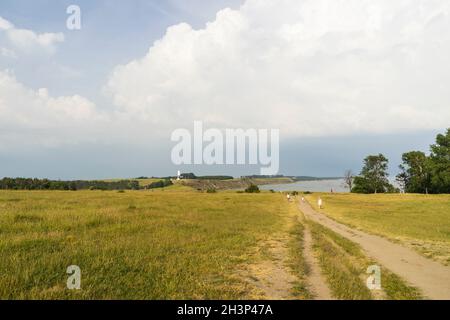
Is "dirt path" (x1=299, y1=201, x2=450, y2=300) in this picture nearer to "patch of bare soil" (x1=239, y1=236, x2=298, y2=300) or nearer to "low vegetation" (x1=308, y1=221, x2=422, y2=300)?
"low vegetation" (x1=308, y1=221, x2=422, y2=300)

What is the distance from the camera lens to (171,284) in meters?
9.57

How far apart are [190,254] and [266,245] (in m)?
4.73

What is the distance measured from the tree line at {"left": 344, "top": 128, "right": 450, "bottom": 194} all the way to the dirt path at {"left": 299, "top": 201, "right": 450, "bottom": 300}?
2898 inches

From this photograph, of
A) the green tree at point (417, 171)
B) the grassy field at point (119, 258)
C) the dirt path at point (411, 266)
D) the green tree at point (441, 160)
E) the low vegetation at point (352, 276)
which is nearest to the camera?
the grassy field at point (119, 258)

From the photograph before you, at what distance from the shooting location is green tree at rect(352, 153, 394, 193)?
4685 inches

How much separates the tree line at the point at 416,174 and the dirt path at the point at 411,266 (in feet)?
241

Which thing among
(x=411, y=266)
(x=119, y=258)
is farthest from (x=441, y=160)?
(x=119, y=258)

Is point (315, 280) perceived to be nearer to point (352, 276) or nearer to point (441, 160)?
point (352, 276)

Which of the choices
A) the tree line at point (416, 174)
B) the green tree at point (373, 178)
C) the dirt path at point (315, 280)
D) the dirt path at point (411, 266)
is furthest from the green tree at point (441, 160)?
the dirt path at point (315, 280)

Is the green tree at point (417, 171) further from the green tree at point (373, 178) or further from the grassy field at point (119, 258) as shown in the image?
the grassy field at point (119, 258)

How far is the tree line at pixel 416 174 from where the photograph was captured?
81312mm
